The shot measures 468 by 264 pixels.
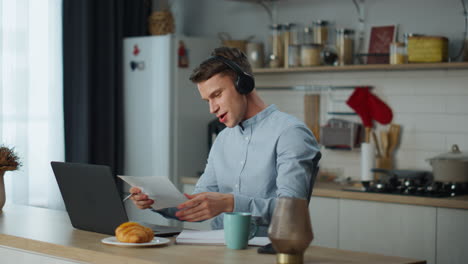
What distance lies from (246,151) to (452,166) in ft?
6.04

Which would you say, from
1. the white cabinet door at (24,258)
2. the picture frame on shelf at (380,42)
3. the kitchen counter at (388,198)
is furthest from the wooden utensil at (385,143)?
the white cabinet door at (24,258)

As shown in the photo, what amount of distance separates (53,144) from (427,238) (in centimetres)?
261

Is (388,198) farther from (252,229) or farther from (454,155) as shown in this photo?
(252,229)

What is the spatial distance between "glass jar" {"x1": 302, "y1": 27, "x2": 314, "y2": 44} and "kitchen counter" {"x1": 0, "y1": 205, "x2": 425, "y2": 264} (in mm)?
2725

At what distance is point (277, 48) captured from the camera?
4.86 metres

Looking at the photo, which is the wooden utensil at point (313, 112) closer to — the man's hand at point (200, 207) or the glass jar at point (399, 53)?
the glass jar at point (399, 53)

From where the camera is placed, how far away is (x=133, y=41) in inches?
203

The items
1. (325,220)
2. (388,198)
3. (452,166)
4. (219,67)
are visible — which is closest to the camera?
(219,67)

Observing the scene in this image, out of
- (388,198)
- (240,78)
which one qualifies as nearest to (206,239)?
(240,78)

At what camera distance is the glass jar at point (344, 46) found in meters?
4.53

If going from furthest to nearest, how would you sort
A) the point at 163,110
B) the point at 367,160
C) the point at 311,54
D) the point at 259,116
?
1. the point at 163,110
2. the point at 311,54
3. the point at 367,160
4. the point at 259,116

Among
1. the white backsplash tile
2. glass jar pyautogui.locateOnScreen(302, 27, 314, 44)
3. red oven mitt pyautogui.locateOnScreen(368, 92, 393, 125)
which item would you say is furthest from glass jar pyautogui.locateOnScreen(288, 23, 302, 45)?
red oven mitt pyautogui.locateOnScreen(368, 92, 393, 125)

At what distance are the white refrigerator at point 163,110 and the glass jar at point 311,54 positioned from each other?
871 millimetres

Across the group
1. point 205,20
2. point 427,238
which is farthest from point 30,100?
point 427,238
